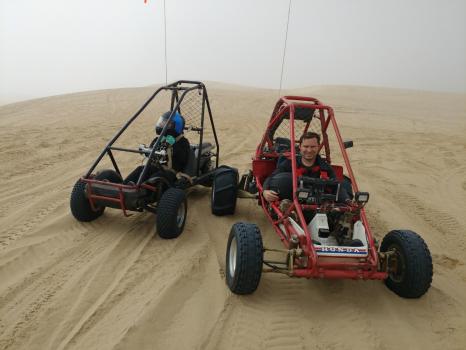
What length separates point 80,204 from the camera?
434 cm

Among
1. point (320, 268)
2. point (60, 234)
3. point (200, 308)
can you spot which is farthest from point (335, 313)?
point (60, 234)

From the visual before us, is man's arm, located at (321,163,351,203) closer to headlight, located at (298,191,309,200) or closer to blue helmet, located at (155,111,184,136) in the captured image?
headlight, located at (298,191,309,200)

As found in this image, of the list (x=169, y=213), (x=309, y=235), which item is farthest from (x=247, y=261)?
(x=169, y=213)

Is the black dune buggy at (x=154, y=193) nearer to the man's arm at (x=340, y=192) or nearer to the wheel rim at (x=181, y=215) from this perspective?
the wheel rim at (x=181, y=215)

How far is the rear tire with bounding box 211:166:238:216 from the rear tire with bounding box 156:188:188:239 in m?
0.69

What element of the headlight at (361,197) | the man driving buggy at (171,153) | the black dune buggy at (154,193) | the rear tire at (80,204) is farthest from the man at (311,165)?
the rear tire at (80,204)

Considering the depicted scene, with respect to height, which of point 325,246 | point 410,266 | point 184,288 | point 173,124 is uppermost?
point 173,124

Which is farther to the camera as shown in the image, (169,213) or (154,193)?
(154,193)

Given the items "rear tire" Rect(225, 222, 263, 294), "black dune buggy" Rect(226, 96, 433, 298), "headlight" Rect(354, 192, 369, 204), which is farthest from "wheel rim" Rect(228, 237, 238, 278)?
"headlight" Rect(354, 192, 369, 204)

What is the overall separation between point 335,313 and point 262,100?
1629 cm

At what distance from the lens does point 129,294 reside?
328 cm

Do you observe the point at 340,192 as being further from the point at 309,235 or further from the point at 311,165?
the point at 309,235

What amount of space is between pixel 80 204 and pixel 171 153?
125cm

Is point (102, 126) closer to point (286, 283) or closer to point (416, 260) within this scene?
point (286, 283)
